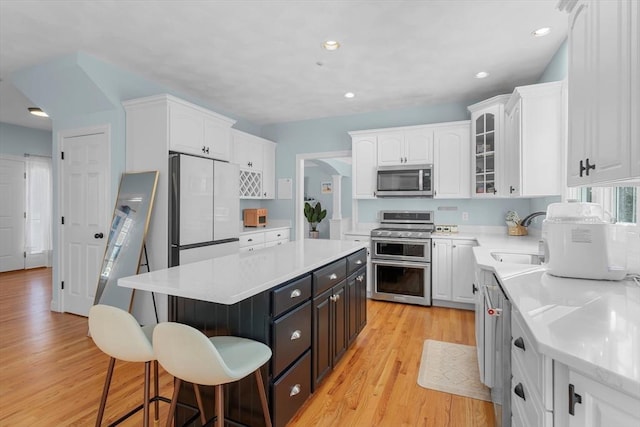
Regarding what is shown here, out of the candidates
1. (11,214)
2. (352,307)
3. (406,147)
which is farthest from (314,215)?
(352,307)

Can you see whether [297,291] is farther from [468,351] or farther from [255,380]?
[468,351]

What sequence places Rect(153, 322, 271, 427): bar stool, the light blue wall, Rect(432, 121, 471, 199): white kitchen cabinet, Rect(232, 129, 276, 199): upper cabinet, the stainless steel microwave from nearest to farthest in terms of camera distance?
Rect(153, 322, 271, 427): bar stool < Rect(432, 121, 471, 199): white kitchen cabinet < the stainless steel microwave < Rect(232, 129, 276, 199): upper cabinet < the light blue wall

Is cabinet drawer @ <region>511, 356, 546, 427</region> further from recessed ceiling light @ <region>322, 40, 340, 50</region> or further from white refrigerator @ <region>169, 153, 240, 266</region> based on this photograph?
white refrigerator @ <region>169, 153, 240, 266</region>

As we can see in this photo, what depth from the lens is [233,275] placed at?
1.81 m

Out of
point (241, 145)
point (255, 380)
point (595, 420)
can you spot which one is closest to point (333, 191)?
point (241, 145)

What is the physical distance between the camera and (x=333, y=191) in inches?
383

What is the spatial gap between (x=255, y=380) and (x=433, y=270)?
9.75 ft

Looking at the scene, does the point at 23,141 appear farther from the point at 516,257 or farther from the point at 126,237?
the point at 516,257

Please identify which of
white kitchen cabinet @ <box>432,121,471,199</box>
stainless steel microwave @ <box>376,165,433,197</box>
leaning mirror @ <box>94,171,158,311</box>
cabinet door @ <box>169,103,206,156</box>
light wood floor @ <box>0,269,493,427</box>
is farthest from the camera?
stainless steel microwave @ <box>376,165,433,197</box>

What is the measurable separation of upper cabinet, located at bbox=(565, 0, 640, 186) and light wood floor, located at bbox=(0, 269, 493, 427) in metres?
1.57

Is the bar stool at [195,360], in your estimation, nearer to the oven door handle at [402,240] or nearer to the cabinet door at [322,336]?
the cabinet door at [322,336]

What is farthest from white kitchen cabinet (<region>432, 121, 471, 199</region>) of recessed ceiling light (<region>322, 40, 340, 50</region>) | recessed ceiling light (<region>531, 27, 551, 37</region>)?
recessed ceiling light (<region>322, 40, 340, 50</region>)

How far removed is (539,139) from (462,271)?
1.72m

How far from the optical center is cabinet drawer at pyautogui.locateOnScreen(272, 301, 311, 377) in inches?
67.1
